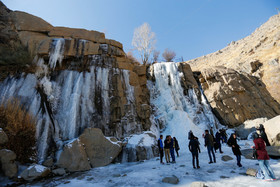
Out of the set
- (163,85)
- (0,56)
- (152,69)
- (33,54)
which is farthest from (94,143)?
(152,69)

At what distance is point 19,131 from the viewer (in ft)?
29.3

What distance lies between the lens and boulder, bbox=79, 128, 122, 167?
9.82 metres

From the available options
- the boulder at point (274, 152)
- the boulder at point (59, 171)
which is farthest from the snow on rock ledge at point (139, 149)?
the boulder at point (274, 152)

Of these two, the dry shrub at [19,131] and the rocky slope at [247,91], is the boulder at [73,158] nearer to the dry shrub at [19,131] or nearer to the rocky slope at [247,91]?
the dry shrub at [19,131]

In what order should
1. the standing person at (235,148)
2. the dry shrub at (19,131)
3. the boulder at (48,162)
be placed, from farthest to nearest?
1. the boulder at (48,162)
2. the dry shrub at (19,131)
3. the standing person at (235,148)

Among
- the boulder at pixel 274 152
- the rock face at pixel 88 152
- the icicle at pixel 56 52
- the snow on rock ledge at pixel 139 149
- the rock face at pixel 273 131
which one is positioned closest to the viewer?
the boulder at pixel 274 152

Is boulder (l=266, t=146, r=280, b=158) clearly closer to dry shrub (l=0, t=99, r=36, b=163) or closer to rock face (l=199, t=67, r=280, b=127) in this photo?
rock face (l=199, t=67, r=280, b=127)

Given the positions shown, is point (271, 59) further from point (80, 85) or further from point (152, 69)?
point (80, 85)

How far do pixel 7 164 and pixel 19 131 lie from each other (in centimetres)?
205

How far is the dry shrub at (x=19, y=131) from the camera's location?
8562mm

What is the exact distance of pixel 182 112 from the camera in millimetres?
17422

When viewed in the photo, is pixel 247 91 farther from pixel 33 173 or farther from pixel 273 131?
pixel 33 173

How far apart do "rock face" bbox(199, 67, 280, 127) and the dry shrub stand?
1878 centimetres

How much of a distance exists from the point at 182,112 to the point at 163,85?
462 centimetres
